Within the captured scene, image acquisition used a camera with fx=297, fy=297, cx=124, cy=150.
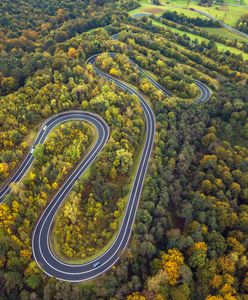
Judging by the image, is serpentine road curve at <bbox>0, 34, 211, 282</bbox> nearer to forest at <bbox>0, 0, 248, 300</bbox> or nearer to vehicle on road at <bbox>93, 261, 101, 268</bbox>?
vehicle on road at <bbox>93, 261, 101, 268</bbox>

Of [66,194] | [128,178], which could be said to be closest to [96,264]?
[66,194]

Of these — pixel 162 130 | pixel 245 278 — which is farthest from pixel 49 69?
pixel 245 278

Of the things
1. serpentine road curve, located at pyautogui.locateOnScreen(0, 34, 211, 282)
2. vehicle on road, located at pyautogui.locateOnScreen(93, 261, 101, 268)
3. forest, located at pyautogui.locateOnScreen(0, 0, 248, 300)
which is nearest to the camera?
forest, located at pyautogui.locateOnScreen(0, 0, 248, 300)

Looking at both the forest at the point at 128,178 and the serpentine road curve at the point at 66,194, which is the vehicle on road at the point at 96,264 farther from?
the forest at the point at 128,178

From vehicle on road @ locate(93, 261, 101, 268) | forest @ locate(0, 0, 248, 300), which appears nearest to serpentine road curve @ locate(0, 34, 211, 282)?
vehicle on road @ locate(93, 261, 101, 268)

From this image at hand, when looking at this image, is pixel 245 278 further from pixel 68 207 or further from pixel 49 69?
pixel 49 69

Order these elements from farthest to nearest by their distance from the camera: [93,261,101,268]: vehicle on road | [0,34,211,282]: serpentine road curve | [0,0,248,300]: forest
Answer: [93,261,101,268]: vehicle on road → [0,34,211,282]: serpentine road curve → [0,0,248,300]: forest

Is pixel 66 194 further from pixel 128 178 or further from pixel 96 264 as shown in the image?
pixel 96 264

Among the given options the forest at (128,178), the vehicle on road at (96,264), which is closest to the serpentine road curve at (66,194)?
the vehicle on road at (96,264)
